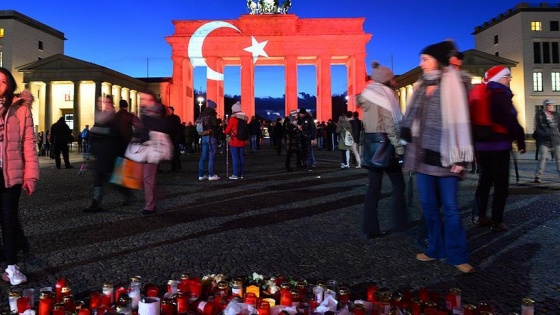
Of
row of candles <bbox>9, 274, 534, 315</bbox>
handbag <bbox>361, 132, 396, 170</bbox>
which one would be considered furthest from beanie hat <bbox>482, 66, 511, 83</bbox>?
row of candles <bbox>9, 274, 534, 315</bbox>

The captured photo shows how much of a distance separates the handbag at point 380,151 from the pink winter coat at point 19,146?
10.5 feet

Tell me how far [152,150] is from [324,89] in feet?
156

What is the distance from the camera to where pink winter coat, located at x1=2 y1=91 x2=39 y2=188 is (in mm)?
3650

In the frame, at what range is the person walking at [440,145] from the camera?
3.72m

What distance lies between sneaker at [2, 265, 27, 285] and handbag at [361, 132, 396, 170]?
338 cm

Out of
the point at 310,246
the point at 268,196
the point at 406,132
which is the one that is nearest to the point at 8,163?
the point at 310,246

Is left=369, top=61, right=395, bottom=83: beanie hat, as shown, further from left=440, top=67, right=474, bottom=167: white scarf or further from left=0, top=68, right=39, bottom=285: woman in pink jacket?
left=0, top=68, right=39, bottom=285: woman in pink jacket

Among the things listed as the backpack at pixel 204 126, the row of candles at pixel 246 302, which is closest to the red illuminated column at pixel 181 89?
the backpack at pixel 204 126

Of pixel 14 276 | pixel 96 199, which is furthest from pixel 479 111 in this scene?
pixel 96 199

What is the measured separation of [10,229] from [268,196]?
17.3 feet

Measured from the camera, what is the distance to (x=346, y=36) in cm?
5181

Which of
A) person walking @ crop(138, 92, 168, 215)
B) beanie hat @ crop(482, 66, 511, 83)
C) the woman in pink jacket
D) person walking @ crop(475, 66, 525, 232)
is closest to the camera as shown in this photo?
the woman in pink jacket

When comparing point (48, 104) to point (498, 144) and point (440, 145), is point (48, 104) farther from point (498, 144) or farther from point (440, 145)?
point (440, 145)

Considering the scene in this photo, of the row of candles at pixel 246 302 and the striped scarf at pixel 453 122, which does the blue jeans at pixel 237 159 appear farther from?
the row of candles at pixel 246 302
